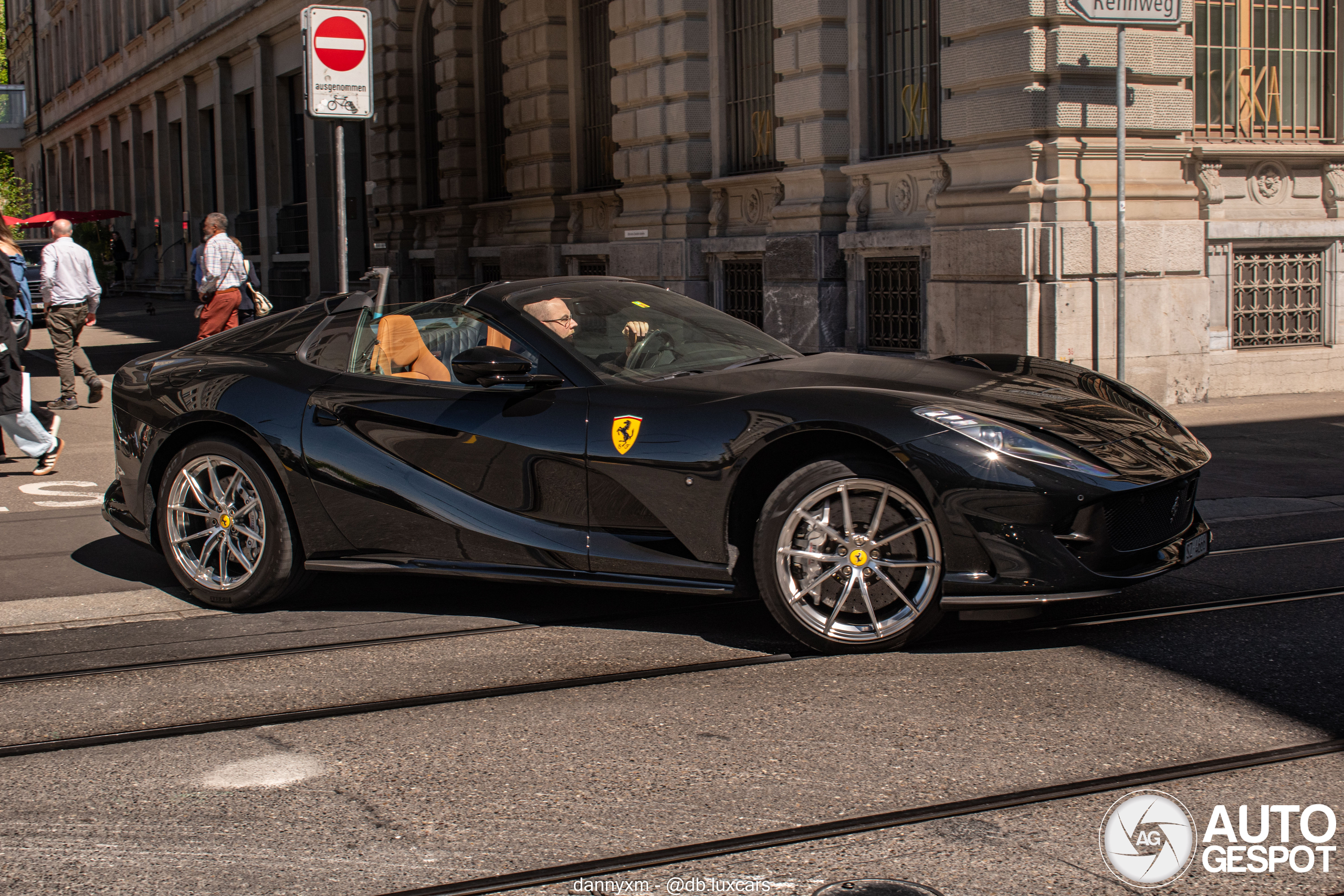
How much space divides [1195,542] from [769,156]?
38.4 ft

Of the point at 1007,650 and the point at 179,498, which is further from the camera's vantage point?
→ the point at 179,498

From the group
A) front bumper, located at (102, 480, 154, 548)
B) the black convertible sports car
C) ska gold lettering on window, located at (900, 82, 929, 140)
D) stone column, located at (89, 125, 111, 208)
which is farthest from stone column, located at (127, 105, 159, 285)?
the black convertible sports car

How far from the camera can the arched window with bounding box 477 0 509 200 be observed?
23172 mm

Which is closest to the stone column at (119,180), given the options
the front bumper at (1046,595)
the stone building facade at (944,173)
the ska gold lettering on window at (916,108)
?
the stone building facade at (944,173)

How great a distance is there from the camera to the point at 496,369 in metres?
5.19

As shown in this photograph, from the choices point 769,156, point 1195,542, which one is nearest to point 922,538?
point 1195,542

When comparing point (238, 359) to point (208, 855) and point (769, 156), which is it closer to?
point (208, 855)

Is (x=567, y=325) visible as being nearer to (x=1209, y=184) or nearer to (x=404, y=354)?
(x=404, y=354)

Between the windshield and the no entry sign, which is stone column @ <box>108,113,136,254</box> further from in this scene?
the windshield

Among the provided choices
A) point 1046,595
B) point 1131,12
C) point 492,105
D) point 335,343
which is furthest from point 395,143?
point 1046,595

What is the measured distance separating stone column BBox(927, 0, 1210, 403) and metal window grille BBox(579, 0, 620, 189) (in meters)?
8.19

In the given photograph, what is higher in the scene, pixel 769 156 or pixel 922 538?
pixel 769 156

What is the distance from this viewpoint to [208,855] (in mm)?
3246

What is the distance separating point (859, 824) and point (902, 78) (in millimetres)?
11666
